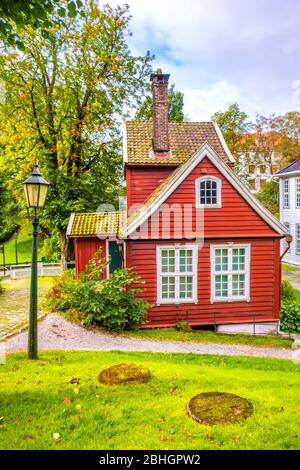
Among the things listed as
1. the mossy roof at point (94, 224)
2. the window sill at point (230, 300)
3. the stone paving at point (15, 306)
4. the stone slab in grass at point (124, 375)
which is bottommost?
the stone paving at point (15, 306)

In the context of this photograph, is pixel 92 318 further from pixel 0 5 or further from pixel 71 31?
pixel 71 31

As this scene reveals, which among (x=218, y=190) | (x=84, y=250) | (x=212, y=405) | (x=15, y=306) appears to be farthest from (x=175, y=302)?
(x=212, y=405)

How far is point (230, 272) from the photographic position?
11.9 m

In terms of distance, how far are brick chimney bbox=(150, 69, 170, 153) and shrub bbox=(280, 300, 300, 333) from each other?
8315mm

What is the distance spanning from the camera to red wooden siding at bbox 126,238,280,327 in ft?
37.6

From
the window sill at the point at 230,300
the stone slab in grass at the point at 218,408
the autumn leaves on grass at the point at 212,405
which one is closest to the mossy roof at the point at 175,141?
the window sill at the point at 230,300

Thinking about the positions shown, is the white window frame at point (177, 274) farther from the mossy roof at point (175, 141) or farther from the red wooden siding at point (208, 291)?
the mossy roof at point (175, 141)

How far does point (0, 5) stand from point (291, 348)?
1108 centimetres

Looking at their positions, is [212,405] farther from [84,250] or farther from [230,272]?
[84,250]

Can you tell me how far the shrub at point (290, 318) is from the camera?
12.6m

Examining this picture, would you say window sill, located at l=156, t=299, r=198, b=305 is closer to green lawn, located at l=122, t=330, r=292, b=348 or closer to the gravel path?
green lawn, located at l=122, t=330, r=292, b=348

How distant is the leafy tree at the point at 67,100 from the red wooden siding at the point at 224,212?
828 centimetres

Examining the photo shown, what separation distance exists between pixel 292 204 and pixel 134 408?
1045 inches
